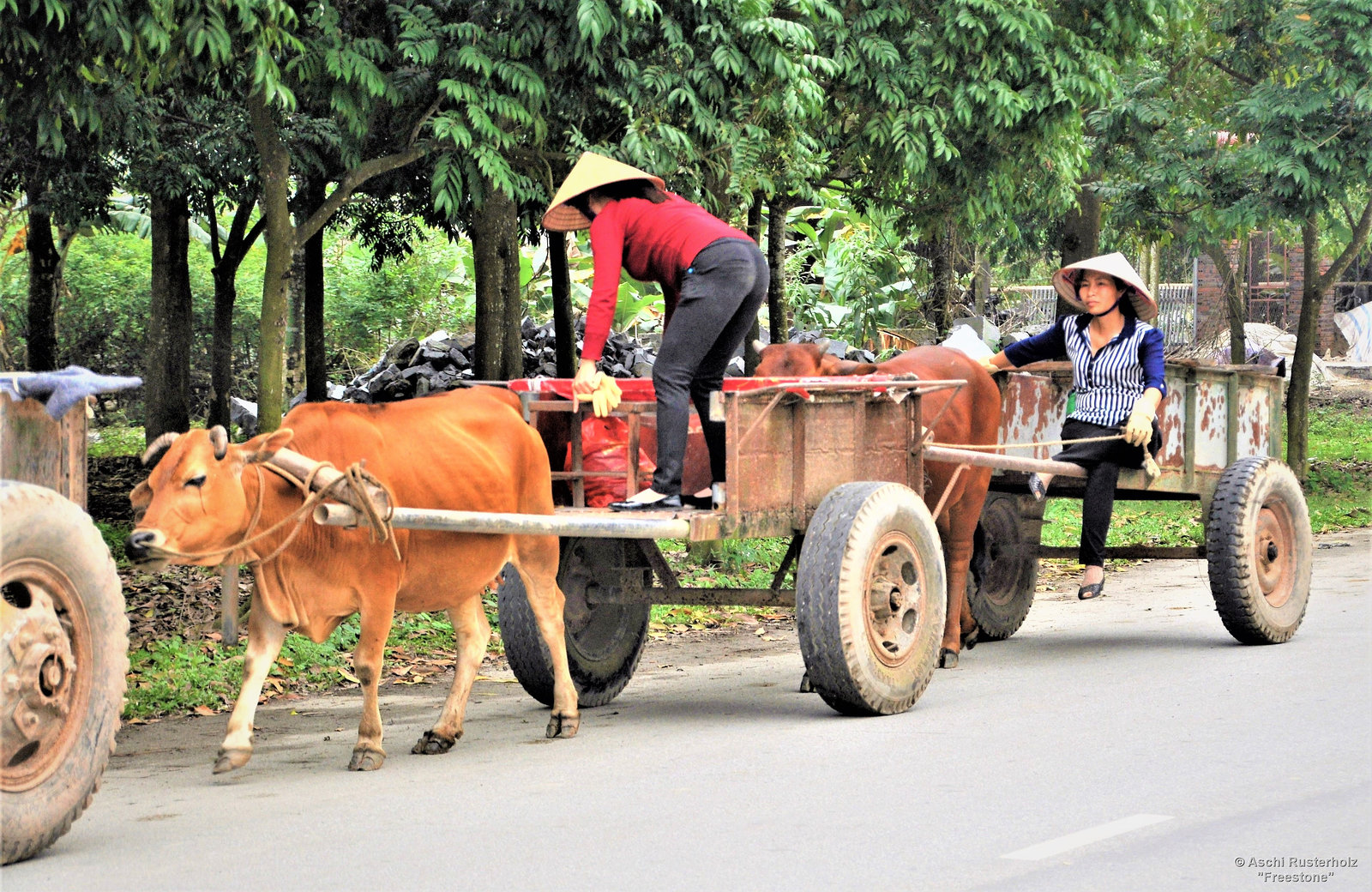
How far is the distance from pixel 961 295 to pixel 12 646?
2002cm

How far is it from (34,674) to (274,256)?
643 cm

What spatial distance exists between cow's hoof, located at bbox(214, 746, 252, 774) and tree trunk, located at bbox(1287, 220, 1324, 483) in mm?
15251

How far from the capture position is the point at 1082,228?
18.5 meters

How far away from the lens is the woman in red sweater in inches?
294

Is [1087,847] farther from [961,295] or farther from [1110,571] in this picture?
[961,295]

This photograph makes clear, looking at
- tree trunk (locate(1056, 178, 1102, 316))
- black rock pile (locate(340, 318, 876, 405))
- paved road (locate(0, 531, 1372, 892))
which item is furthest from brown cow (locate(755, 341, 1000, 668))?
black rock pile (locate(340, 318, 876, 405))

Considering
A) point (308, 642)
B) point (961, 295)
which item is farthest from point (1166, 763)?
point (961, 295)

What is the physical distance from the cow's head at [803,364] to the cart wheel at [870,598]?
4.15 feet

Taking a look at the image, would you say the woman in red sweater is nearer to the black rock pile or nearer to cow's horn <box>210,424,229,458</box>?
cow's horn <box>210,424,229,458</box>

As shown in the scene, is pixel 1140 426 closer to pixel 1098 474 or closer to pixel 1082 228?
pixel 1098 474

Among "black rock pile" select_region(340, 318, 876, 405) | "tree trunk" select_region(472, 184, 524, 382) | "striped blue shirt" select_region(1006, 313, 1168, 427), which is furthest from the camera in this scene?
"black rock pile" select_region(340, 318, 876, 405)

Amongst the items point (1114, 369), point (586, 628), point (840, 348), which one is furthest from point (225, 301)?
point (1114, 369)

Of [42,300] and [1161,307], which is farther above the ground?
[1161,307]

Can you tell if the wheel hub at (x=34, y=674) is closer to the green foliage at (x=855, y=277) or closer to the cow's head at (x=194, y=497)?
the cow's head at (x=194, y=497)
